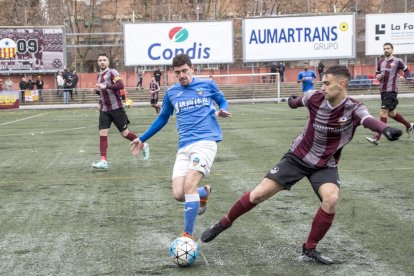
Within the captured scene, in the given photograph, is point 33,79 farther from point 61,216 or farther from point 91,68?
point 61,216

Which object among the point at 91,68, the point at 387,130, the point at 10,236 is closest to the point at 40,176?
the point at 10,236

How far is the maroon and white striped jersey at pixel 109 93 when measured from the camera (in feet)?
39.5

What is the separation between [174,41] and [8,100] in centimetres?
1119

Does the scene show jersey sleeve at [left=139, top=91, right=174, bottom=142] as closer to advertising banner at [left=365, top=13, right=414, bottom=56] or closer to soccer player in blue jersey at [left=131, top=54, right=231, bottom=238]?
soccer player in blue jersey at [left=131, top=54, right=231, bottom=238]

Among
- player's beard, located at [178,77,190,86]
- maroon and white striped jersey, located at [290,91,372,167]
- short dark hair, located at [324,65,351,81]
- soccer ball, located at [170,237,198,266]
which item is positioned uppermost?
short dark hair, located at [324,65,351,81]

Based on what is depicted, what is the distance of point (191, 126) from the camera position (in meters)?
6.84

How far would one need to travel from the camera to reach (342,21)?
4244 centimetres

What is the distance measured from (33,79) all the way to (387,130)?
129ft

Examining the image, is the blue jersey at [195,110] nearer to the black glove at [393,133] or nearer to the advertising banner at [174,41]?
the black glove at [393,133]

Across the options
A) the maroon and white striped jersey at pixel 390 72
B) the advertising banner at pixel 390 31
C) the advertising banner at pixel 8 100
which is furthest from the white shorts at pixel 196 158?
the advertising banner at pixel 390 31

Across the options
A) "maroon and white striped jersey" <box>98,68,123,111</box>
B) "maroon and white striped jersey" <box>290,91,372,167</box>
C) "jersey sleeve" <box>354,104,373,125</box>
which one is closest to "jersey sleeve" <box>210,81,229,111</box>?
"maroon and white striped jersey" <box>290,91,372,167</box>

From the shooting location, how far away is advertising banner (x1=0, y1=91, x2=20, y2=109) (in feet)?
116

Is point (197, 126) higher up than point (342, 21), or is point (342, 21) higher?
point (342, 21)

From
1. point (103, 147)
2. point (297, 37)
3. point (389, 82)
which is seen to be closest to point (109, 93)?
point (103, 147)
